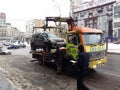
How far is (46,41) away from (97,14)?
33558 millimetres

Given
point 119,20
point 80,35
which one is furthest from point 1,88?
point 119,20

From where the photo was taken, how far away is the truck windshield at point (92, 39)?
42.7 feet

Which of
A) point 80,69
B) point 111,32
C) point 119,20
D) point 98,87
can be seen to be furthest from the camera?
point 111,32

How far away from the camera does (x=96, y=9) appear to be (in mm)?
51000

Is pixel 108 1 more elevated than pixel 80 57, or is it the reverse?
pixel 108 1

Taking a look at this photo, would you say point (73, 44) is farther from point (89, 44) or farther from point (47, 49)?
point (47, 49)

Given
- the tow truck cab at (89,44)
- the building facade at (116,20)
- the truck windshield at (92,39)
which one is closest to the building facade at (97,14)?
the building facade at (116,20)

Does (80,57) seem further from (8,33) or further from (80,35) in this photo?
(8,33)

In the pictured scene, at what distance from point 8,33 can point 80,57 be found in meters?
187

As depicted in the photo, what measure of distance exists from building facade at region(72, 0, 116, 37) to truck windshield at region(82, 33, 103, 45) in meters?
33.5

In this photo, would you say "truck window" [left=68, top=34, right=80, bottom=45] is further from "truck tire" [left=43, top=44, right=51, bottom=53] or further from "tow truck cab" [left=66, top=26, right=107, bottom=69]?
"truck tire" [left=43, top=44, right=51, bottom=53]

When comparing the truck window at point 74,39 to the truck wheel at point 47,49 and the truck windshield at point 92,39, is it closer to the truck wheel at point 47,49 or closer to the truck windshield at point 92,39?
the truck windshield at point 92,39

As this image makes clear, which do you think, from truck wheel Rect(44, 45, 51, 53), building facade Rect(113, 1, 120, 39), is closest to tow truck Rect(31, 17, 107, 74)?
truck wheel Rect(44, 45, 51, 53)

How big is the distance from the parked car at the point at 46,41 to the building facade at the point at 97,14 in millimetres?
27924
